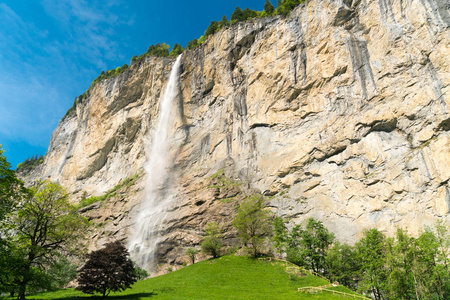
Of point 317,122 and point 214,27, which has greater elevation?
point 214,27

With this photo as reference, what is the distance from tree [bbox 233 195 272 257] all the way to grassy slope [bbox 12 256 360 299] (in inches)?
94.4

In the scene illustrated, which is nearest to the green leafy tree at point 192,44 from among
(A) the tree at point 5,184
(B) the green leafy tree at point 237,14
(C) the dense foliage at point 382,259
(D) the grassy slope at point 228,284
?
(B) the green leafy tree at point 237,14

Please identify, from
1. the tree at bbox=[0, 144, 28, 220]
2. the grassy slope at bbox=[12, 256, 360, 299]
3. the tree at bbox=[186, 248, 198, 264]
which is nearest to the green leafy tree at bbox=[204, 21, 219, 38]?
the tree at bbox=[186, 248, 198, 264]

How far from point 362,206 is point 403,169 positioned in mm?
6036

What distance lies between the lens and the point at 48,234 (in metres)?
20.2

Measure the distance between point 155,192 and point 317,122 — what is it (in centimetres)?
3224

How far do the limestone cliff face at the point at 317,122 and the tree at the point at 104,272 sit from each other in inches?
876

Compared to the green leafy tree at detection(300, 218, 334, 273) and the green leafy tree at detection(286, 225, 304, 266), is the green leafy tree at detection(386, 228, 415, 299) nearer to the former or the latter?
the green leafy tree at detection(300, 218, 334, 273)

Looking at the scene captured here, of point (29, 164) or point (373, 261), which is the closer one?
point (373, 261)

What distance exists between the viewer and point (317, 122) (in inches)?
1775

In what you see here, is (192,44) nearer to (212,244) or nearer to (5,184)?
(212,244)

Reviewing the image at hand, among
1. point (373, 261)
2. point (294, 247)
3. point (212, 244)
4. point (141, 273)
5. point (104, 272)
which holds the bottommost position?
point (373, 261)

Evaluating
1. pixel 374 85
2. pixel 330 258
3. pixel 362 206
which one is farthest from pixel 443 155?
pixel 330 258

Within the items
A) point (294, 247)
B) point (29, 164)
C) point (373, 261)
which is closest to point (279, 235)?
point (294, 247)
